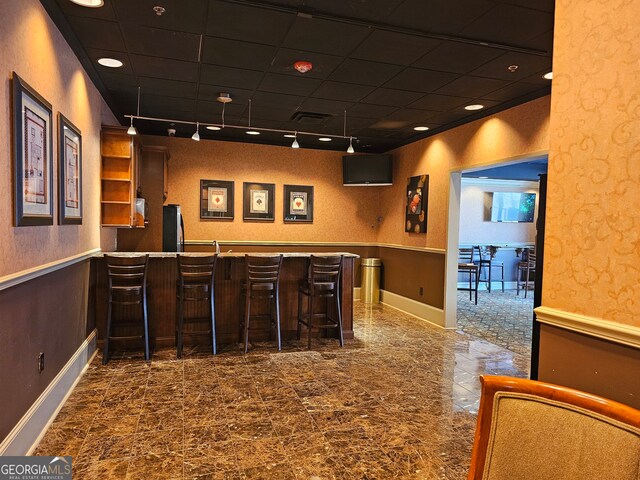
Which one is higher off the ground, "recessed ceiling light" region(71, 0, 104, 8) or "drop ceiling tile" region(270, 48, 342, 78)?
"drop ceiling tile" region(270, 48, 342, 78)

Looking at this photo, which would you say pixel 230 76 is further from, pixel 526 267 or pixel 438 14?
pixel 526 267

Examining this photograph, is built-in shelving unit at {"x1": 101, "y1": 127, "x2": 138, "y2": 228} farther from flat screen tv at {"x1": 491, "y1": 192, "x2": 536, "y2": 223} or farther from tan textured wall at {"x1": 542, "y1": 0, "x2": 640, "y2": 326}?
flat screen tv at {"x1": 491, "y1": 192, "x2": 536, "y2": 223}

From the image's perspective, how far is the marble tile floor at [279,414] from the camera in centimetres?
241

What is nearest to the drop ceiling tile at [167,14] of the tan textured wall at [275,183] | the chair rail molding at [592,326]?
the chair rail molding at [592,326]

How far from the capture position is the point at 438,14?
287 centimetres

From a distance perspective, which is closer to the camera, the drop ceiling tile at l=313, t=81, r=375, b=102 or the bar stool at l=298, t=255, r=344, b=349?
the drop ceiling tile at l=313, t=81, r=375, b=102

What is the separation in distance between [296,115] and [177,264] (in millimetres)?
2449

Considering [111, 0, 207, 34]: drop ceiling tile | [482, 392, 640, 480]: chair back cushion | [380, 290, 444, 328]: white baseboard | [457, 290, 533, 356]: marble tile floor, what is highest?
[111, 0, 207, 34]: drop ceiling tile

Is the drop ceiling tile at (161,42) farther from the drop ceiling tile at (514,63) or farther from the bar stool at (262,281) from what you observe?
the drop ceiling tile at (514,63)

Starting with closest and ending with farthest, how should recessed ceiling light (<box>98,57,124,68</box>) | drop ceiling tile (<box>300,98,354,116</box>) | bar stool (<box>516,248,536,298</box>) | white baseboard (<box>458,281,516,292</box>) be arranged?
recessed ceiling light (<box>98,57,124,68</box>), drop ceiling tile (<box>300,98,354,116</box>), bar stool (<box>516,248,536,298</box>), white baseboard (<box>458,281,516,292</box>)

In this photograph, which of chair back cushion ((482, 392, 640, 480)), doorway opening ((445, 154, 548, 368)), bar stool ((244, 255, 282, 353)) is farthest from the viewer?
doorway opening ((445, 154, 548, 368))

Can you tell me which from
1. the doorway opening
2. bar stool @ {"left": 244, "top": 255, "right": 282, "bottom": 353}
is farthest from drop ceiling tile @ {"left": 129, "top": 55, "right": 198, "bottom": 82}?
the doorway opening

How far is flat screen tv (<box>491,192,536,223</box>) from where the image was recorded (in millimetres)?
9945

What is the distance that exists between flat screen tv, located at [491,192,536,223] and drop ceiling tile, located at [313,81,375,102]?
6.34 m
